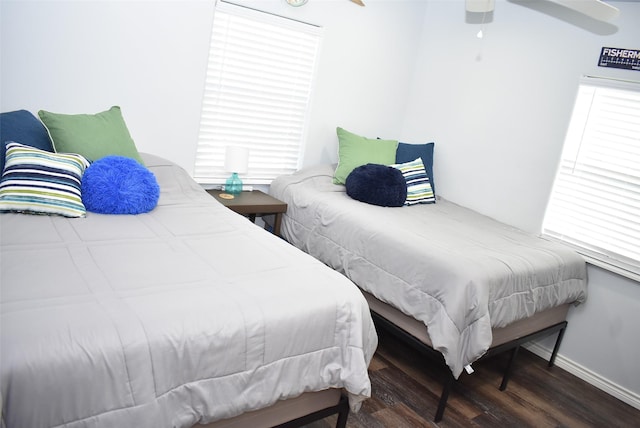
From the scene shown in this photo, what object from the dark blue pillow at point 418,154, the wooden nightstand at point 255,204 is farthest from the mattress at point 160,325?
the dark blue pillow at point 418,154

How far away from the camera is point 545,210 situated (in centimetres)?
337

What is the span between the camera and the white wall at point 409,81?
272 cm

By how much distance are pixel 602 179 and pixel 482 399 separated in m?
1.61

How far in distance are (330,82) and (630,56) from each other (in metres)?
2.03

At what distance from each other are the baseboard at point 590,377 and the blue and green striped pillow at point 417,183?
4.20 feet

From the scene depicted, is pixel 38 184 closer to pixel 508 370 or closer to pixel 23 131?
pixel 23 131

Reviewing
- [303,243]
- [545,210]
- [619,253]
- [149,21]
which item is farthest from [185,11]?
[619,253]

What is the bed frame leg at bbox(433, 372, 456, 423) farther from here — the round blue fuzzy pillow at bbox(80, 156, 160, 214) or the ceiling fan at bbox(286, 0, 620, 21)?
the ceiling fan at bbox(286, 0, 620, 21)

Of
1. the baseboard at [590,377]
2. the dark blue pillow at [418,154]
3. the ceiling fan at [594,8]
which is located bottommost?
the baseboard at [590,377]

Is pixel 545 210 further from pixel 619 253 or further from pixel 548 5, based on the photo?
pixel 548 5

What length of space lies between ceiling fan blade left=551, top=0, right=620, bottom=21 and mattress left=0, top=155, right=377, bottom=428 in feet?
6.52

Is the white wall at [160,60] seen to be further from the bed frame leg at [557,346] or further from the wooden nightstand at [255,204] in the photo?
the bed frame leg at [557,346]

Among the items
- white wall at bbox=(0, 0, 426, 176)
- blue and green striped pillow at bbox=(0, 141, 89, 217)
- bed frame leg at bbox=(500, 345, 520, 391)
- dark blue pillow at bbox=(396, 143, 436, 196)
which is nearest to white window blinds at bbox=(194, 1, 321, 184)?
white wall at bbox=(0, 0, 426, 176)

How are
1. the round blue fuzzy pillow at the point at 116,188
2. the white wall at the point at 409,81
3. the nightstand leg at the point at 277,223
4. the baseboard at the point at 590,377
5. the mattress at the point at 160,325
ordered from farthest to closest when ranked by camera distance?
the nightstand leg at the point at 277,223 < the baseboard at the point at 590,377 < the white wall at the point at 409,81 < the round blue fuzzy pillow at the point at 116,188 < the mattress at the point at 160,325
